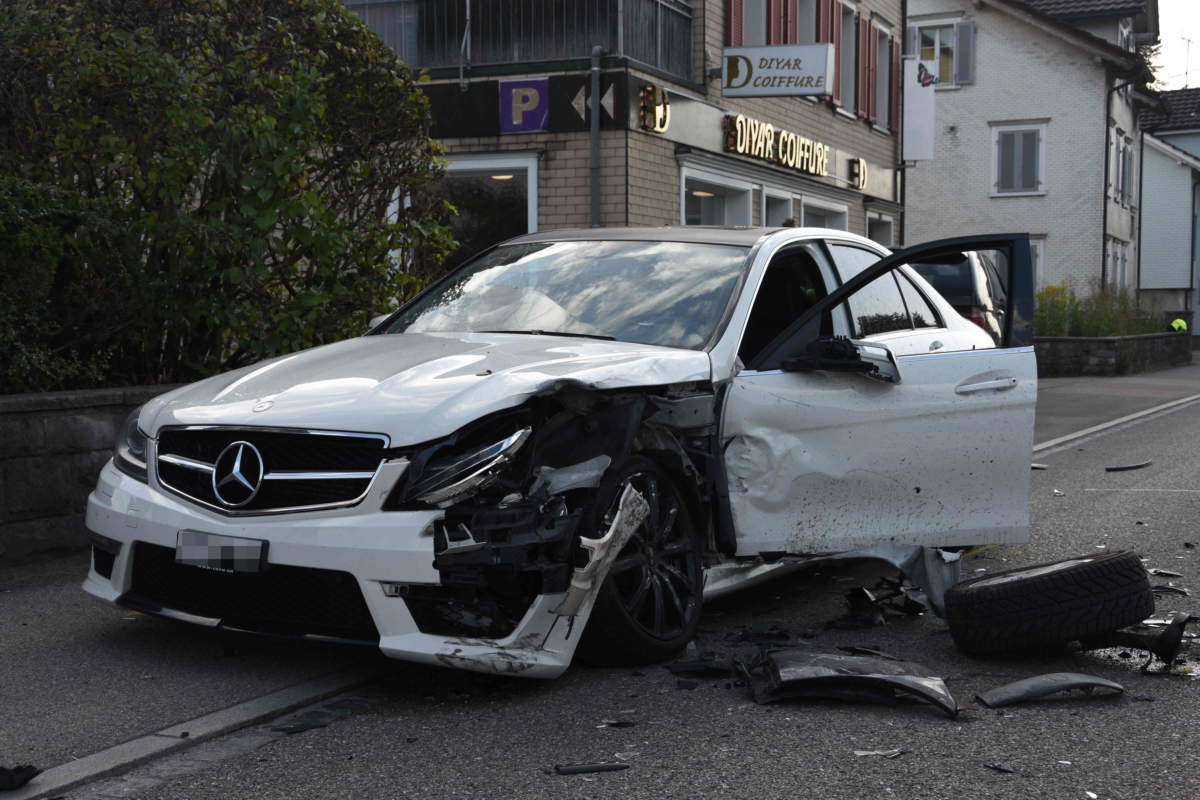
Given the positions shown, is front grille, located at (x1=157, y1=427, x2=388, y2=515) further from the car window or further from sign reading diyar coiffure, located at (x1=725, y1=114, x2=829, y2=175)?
sign reading diyar coiffure, located at (x1=725, y1=114, x2=829, y2=175)

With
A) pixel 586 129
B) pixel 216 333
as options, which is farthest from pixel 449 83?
pixel 216 333

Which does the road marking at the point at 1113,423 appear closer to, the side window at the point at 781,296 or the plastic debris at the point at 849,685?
the side window at the point at 781,296

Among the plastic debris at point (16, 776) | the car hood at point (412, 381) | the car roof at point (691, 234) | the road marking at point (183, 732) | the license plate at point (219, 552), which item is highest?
the car roof at point (691, 234)

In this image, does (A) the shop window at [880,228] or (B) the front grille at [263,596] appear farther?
(A) the shop window at [880,228]

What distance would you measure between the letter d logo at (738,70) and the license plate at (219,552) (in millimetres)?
14586

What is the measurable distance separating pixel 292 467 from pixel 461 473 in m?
0.57

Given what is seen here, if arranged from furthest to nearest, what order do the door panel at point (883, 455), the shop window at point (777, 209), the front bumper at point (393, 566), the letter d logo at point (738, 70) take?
the shop window at point (777, 209) < the letter d logo at point (738, 70) < the door panel at point (883, 455) < the front bumper at point (393, 566)

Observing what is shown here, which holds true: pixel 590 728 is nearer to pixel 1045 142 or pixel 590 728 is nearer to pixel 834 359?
pixel 834 359

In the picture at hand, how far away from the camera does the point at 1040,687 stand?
491cm

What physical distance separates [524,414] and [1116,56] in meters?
39.2

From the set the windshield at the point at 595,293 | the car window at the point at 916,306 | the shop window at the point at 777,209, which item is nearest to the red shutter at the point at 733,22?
the shop window at the point at 777,209

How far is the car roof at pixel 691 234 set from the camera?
21.5 feet

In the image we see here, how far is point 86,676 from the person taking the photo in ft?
17.0

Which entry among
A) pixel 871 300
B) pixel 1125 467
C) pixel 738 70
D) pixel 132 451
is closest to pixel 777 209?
pixel 738 70
